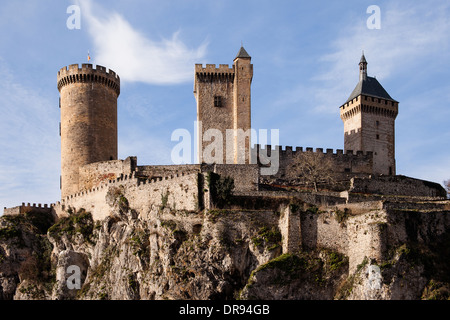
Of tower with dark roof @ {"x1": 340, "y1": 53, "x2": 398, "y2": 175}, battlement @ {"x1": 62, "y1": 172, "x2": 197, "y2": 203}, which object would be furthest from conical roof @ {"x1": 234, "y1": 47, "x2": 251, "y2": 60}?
battlement @ {"x1": 62, "y1": 172, "x2": 197, "y2": 203}

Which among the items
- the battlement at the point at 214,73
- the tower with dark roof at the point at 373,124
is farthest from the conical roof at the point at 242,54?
the tower with dark roof at the point at 373,124

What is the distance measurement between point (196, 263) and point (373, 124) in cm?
2801

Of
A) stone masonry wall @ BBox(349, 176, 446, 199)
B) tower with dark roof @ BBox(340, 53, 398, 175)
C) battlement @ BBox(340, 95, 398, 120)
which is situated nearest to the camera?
stone masonry wall @ BBox(349, 176, 446, 199)

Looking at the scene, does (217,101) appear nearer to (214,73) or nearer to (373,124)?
(214,73)

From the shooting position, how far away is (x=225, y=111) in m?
60.9

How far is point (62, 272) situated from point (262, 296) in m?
18.2

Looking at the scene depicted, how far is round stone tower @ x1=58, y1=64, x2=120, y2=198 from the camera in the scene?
63594 millimetres

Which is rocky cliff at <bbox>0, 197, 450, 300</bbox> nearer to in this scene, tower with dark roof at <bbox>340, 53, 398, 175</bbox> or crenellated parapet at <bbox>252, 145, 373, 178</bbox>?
crenellated parapet at <bbox>252, 145, 373, 178</bbox>

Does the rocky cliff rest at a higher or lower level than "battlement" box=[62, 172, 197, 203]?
lower

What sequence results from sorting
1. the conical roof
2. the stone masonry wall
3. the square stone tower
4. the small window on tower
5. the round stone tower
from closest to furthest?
1. the square stone tower
2. the stone masonry wall
3. the small window on tower
4. the conical roof
5. the round stone tower

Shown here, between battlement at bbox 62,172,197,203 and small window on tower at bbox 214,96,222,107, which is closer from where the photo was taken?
battlement at bbox 62,172,197,203

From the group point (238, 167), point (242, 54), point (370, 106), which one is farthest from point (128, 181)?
point (370, 106)

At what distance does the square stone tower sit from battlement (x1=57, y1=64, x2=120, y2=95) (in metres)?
9.15

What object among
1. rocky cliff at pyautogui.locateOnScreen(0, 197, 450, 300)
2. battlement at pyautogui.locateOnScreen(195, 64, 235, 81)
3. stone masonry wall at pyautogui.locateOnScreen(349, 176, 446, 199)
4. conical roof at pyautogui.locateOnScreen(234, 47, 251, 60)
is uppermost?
conical roof at pyautogui.locateOnScreen(234, 47, 251, 60)
